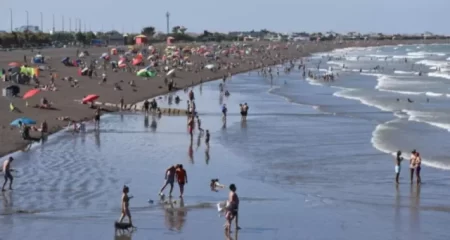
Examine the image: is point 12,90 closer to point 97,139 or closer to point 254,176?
point 97,139

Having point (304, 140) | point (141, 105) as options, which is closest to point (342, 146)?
point (304, 140)

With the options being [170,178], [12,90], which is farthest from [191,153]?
[12,90]

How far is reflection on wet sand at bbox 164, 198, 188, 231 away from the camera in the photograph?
16.6 meters

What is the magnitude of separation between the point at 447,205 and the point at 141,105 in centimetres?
2701

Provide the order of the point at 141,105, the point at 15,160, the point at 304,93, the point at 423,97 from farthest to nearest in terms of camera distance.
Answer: the point at 304,93 → the point at 423,97 → the point at 141,105 → the point at 15,160

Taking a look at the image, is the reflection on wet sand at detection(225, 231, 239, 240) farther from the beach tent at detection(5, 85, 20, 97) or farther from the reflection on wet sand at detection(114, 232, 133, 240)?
the beach tent at detection(5, 85, 20, 97)

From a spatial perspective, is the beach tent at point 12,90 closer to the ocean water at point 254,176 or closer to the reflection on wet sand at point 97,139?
the ocean water at point 254,176

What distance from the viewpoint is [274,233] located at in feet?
53.5

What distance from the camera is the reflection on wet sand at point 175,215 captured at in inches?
652

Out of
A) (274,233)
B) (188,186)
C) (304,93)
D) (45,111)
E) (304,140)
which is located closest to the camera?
(274,233)

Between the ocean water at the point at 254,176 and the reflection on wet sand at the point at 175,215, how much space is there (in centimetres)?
2

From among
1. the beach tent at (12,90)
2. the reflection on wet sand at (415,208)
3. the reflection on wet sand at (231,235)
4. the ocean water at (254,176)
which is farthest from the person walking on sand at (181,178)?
the beach tent at (12,90)

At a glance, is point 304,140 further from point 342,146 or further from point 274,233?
point 274,233

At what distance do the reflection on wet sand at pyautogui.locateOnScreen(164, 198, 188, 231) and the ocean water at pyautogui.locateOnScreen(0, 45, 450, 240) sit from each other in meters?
0.02
